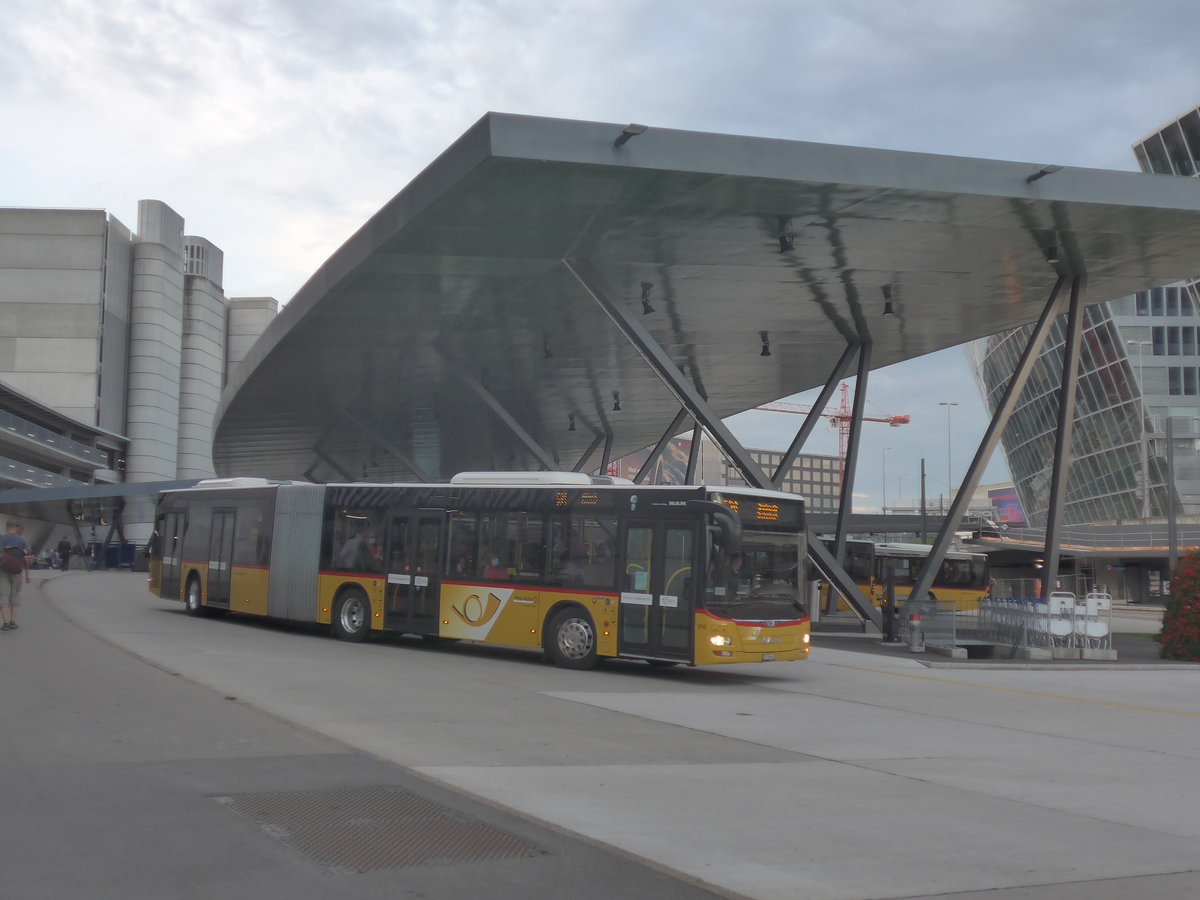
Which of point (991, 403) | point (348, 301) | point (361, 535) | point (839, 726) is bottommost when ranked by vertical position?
point (839, 726)

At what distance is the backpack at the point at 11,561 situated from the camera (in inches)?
673

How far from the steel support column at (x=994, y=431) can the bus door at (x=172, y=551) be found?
15.3 meters

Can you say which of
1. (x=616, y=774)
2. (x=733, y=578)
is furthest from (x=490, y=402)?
(x=616, y=774)

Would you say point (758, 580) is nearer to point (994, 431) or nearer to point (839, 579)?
point (839, 579)

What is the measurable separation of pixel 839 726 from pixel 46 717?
7.13 metres

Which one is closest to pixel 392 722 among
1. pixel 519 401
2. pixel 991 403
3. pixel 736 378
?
pixel 736 378

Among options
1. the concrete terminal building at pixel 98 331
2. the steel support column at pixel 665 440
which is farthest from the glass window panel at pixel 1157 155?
the concrete terminal building at pixel 98 331

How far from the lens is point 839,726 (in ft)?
37.9

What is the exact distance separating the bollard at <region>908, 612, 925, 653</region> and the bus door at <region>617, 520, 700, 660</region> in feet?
26.5

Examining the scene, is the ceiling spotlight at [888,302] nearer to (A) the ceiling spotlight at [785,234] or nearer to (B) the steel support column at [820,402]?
(B) the steel support column at [820,402]

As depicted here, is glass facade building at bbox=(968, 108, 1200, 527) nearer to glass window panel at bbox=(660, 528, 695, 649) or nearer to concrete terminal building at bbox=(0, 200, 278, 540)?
glass window panel at bbox=(660, 528, 695, 649)

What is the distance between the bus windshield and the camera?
15188 millimetres

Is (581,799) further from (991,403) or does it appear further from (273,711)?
(991,403)

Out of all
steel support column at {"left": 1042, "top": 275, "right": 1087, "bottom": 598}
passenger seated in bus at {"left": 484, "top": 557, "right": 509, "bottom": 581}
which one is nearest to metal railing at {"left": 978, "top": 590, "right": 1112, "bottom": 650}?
steel support column at {"left": 1042, "top": 275, "right": 1087, "bottom": 598}
